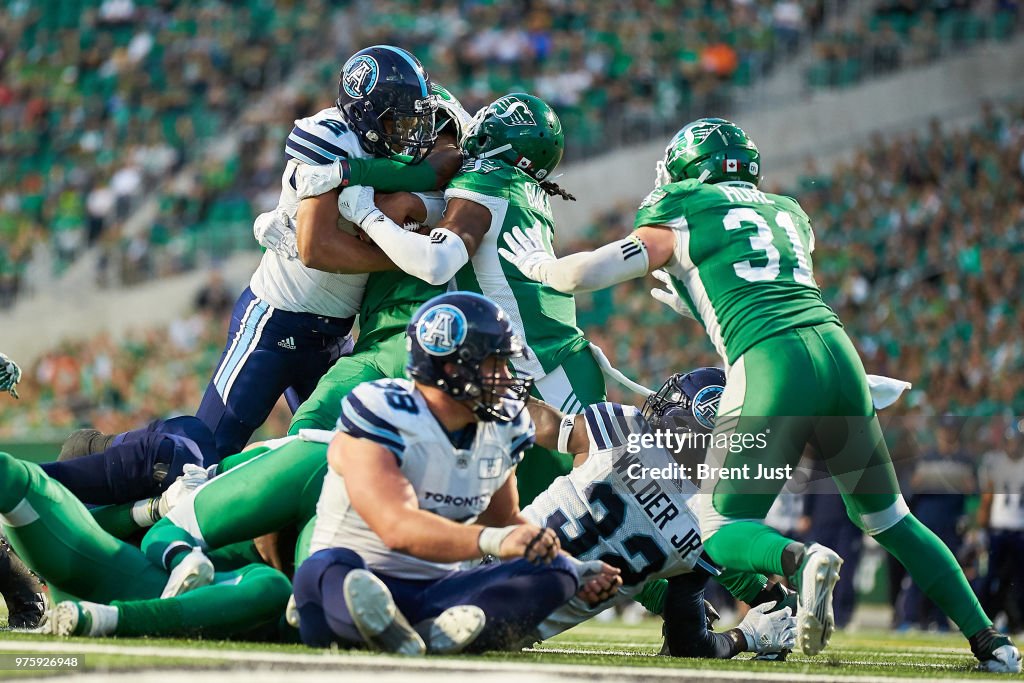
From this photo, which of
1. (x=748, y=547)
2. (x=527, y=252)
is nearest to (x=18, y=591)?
(x=527, y=252)

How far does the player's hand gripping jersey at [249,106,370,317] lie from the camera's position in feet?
21.4

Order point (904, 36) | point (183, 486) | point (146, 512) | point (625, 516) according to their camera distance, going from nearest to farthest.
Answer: point (625, 516), point (183, 486), point (146, 512), point (904, 36)

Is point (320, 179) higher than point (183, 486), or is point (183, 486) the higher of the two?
point (320, 179)

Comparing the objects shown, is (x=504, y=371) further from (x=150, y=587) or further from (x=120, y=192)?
(x=120, y=192)

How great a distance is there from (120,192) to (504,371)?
60.4 feet

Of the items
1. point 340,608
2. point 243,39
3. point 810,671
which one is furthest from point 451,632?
point 243,39

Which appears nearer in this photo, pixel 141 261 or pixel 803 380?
pixel 803 380

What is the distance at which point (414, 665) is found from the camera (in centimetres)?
423

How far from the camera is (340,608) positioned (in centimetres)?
459

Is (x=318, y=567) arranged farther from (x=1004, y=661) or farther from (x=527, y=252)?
(x=1004, y=661)

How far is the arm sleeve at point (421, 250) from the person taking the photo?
6191 mm

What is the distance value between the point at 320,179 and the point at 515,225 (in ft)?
2.78

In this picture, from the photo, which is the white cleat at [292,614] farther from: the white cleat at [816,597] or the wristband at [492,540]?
the white cleat at [816,597]

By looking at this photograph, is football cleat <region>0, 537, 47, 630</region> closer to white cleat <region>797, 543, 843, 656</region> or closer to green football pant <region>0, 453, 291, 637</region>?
green football pant <region>0, 453, 291, 637</region>
